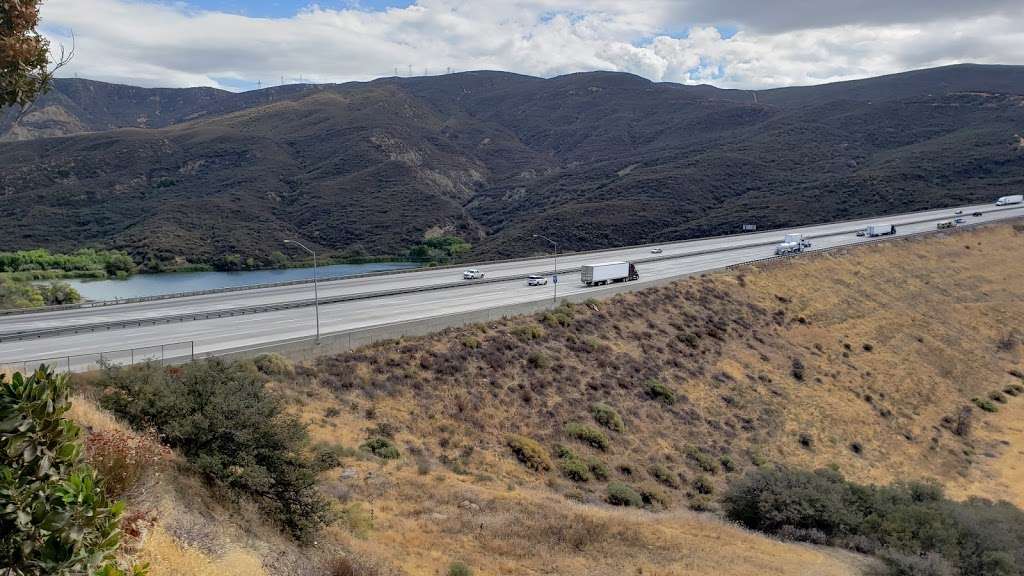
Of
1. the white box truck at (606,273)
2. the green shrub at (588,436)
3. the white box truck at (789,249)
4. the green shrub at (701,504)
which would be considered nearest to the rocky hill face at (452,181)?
the white box truck at (789,249)

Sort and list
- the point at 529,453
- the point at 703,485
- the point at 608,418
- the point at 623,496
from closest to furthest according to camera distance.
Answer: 1. the point at 623,496
2. the point at 529,453
3. the point at 703,485
4. the point at 608,418

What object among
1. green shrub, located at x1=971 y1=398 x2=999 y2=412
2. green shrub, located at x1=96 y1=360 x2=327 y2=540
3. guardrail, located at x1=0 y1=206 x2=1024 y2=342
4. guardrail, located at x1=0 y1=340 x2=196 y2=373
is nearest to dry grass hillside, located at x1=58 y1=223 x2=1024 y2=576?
green shrub, located at x1=971 y1=398 x2=999 y2=412

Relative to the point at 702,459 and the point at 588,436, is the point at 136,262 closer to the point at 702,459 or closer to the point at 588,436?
the point at 588,436

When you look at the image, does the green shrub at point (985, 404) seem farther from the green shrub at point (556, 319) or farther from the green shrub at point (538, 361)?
the green shrub at point (538, 361)

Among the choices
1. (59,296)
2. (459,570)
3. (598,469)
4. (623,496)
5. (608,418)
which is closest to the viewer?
(459,570)

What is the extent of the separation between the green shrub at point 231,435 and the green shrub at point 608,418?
16172 mm

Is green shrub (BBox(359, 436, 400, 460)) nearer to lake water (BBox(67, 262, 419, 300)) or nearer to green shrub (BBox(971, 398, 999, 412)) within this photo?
green shrub (BBox(971, 398, 999, 412))

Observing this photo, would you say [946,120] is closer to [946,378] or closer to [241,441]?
[946,378]

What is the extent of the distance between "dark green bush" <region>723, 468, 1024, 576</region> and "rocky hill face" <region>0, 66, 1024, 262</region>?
6981 centimetres

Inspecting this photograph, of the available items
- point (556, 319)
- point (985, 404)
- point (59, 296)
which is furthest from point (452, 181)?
point (985, 404)

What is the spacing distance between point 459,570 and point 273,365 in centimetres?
1423

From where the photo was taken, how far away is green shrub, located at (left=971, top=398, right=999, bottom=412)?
4062cm

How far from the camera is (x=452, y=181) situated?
510 feet

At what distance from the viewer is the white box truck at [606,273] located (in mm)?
48406
